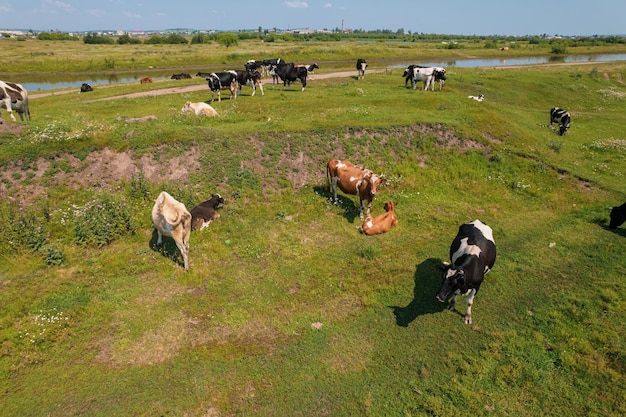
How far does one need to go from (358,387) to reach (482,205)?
10.7 meters

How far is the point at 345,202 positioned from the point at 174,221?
7279mm

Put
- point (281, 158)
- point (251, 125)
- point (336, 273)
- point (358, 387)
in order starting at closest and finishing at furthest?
point (358, 387)
point (336, 273)
point (281, 158)
point (251, 125)

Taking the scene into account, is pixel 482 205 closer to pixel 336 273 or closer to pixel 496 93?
pixel 336 273

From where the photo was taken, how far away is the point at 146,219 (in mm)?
12906

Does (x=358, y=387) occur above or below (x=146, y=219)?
below

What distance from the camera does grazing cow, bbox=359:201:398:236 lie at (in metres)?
13.0

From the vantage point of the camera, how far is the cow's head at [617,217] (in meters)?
13.0

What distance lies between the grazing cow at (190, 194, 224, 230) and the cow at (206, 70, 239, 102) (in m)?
15.1

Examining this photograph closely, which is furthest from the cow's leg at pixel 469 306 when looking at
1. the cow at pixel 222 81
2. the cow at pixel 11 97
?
the cow at pixel 11 97

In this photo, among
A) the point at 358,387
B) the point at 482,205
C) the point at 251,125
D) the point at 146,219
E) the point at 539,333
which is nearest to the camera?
the point at 358,387

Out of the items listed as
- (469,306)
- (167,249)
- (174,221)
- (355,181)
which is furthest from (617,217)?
(167,249)

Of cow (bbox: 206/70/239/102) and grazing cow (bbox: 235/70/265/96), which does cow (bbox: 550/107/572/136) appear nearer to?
grazing cow (bbox: 235/70/265/96)

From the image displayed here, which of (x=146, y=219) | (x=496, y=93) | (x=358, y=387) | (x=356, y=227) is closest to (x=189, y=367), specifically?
(x=358, y=387)

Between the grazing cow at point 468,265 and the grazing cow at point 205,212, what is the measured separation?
830cm
